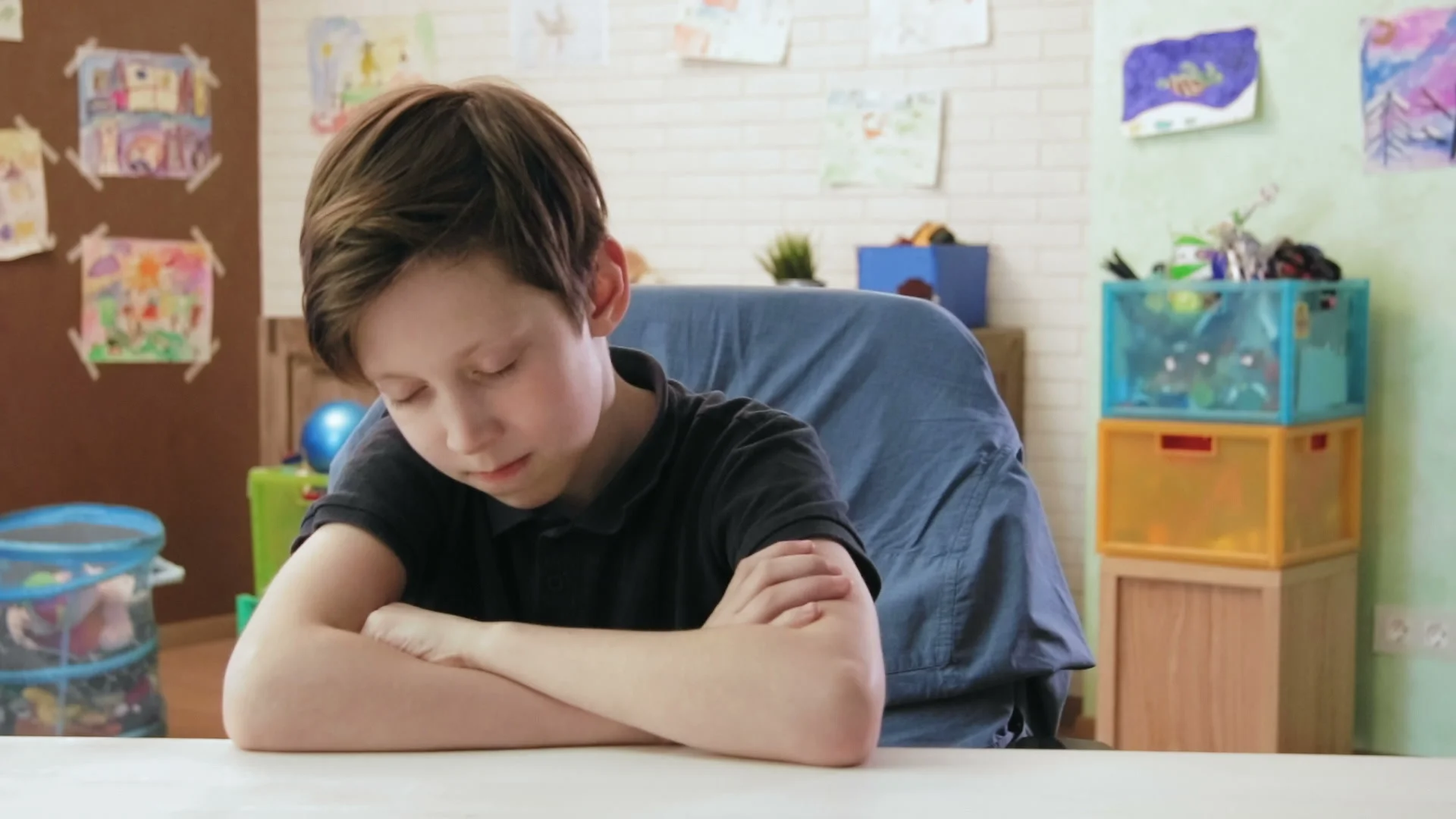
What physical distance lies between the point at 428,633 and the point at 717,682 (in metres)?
0.23

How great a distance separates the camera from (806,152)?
4094 millimetres

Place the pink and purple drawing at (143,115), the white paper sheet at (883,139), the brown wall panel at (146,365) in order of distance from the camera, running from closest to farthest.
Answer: the white paper sheet at (883,139) < the brown wall panel at (146,365) < the pink and purple drawing at (143,115)

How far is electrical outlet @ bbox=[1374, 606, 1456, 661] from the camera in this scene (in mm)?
3279

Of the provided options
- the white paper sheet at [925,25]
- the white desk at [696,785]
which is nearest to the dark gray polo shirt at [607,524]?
the white desk at [696,785]

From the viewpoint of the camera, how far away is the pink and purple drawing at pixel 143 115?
14.0 feet

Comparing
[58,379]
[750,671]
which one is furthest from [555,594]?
[58,379]

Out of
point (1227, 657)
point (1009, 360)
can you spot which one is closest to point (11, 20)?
point (1009, 360)

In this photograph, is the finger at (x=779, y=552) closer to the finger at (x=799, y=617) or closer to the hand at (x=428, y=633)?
the finger at (x=799, y=617)

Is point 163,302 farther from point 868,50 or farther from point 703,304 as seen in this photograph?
point 703,304

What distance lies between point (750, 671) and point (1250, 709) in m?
2.34

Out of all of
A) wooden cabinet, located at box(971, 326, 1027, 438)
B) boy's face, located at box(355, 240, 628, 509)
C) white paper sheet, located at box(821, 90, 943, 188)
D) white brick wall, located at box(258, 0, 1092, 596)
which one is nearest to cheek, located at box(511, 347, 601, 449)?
boy's face, located at box(355, 240, 628, 509)

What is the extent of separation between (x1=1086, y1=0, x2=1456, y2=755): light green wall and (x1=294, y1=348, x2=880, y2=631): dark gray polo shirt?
236 centimetres

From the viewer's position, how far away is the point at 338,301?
1122 millimetres

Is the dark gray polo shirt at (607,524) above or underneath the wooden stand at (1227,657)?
above
